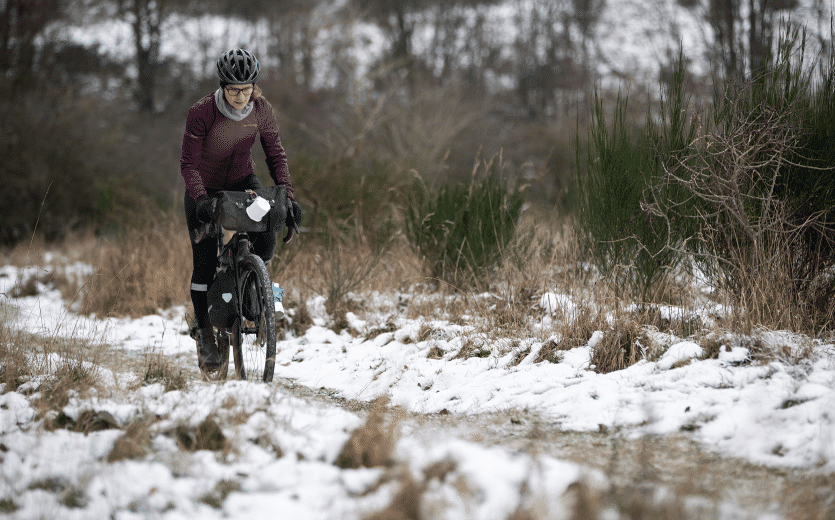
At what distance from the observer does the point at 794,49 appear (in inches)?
150

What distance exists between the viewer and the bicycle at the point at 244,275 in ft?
11.1

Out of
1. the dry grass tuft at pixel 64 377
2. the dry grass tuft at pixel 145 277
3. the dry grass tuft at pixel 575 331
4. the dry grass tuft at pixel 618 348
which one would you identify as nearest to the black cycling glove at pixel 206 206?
the dry grass tuft at pixel 64 377

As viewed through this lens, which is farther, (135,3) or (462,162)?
(135,3)

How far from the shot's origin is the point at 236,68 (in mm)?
3408

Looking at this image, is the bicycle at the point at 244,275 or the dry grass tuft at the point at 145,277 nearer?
the bicycle at the point at 244,275

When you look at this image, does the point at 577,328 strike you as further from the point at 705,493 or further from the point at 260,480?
the point at 260,480

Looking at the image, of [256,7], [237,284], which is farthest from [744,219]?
[256,7]

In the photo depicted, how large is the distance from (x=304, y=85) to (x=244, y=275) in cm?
1992

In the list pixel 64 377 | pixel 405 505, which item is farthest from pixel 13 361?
pixel 405 505

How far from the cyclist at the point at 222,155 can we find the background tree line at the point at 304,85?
449 centimetres

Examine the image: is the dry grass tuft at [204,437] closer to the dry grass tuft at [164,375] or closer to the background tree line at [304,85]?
the dry grass tuft at [164,375]

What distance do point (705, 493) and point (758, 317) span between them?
1.55 m

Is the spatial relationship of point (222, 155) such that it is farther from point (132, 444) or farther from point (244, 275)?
point (132, 444)

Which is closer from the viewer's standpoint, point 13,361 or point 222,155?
point 13,361
